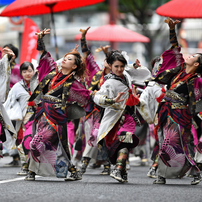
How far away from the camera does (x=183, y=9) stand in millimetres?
10531

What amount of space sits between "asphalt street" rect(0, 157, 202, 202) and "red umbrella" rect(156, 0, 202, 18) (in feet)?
9.63

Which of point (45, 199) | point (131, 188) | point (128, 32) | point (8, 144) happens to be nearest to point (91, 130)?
point (8, 144)

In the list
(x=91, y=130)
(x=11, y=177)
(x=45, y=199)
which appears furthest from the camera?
(x=91, y=130)

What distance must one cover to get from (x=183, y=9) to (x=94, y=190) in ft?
14.9

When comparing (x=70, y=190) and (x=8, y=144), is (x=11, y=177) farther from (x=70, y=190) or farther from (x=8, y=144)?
(x=70, y=190)

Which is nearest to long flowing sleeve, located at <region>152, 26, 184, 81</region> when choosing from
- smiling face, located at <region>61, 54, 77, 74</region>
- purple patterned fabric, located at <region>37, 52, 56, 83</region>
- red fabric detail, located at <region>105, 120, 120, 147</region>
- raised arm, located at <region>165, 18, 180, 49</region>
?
raised arm, located at <region>165, 18, 180, 49</region>

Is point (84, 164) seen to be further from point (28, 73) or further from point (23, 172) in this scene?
point (28, 73)

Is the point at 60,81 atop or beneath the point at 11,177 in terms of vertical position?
atop

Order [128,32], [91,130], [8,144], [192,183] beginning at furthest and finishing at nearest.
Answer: [128,32]
[91,130]
[8,144]
[192,183]

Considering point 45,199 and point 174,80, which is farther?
point 174,80

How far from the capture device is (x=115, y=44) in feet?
67.6

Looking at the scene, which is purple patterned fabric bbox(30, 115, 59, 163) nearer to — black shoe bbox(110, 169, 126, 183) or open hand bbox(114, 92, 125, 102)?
black shoe bbox(110, 169, 126, 183)

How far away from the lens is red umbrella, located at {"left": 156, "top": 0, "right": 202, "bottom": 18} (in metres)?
10.4

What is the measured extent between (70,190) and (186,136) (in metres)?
1.94
